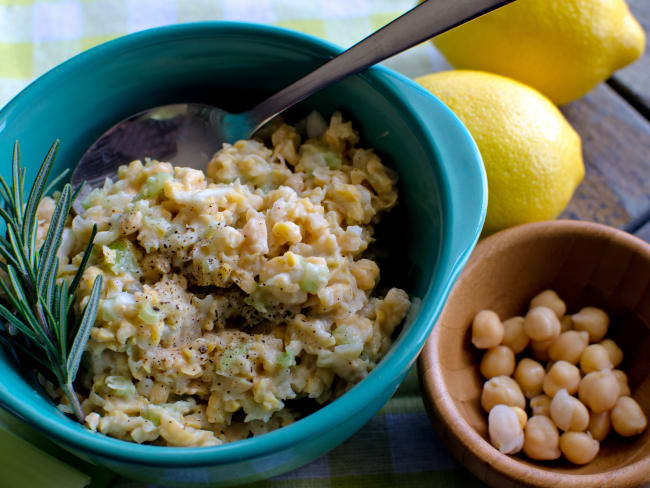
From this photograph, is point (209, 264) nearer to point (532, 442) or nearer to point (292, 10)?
point (532, 442)

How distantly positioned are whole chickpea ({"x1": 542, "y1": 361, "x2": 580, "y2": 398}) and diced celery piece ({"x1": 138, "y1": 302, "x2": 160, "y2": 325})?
734mm

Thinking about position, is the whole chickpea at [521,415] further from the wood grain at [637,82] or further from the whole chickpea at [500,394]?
the wood grain at [637,82]

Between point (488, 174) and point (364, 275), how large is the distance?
384 millimetres

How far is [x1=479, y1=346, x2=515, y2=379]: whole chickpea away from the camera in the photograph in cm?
131

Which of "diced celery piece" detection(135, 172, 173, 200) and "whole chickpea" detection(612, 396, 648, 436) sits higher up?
"diced celery piece" detection(135, 172, 173, 200)

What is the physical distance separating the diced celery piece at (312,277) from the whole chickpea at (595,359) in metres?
0.59

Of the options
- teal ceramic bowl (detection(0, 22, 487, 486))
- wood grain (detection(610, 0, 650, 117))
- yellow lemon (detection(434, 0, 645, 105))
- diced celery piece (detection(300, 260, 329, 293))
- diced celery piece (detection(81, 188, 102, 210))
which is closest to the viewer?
teal ceramic bowl (detection(0, 22, 487, 486))

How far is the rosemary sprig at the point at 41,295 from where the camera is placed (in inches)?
37.7

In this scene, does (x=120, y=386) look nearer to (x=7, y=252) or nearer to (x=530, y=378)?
(x=7, y=252)

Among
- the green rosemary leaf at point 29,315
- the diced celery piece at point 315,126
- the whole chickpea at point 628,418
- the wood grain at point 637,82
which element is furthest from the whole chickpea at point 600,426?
the green rosemary leaf at point 29,315

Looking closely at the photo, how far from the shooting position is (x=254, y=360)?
100cm

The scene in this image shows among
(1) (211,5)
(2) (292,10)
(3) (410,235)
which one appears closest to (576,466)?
(3) (410,235)

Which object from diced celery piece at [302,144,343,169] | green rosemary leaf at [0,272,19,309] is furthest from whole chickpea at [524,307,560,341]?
green rosemary leaf at [0,272,19,309]

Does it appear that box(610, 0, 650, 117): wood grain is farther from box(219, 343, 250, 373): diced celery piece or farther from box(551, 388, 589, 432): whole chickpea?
box(219, 343, 250, 373): diced celery piece
